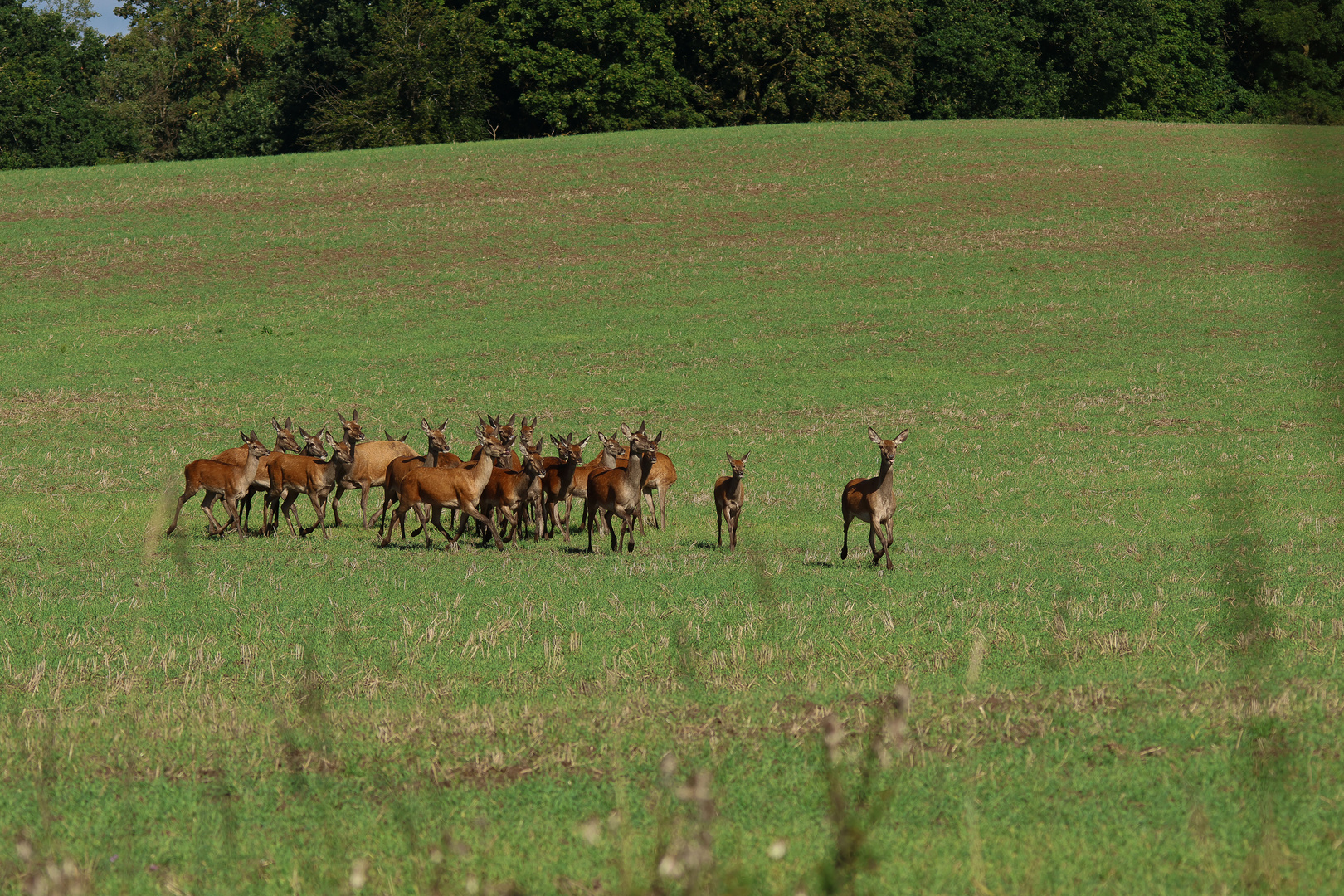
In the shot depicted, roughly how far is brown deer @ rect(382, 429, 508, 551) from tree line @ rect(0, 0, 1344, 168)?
61.0 metres

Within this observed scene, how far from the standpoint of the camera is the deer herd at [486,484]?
16891 mm

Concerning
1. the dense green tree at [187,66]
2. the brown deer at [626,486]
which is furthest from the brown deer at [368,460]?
the dense green tree at [187,66]

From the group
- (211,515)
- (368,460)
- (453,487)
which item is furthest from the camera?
(368,460)

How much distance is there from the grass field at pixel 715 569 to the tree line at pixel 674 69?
85.8ft

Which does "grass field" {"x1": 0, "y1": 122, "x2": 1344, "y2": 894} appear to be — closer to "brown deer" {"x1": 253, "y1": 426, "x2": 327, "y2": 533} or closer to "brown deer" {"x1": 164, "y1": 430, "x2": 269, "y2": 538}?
"brown deer" {"x1": 164, "y1": 430, "x2": 269, "y2": 538}

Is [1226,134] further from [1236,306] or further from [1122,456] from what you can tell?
[1122,456]

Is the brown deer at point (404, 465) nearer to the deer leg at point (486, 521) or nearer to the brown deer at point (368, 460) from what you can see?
the brown deer at point (368, 460)

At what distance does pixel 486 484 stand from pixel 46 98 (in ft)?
267

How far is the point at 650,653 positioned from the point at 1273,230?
140ft

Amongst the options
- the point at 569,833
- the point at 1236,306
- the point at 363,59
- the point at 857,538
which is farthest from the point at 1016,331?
the point at 363,59

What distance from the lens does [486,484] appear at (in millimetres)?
17453

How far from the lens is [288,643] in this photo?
10992 mm

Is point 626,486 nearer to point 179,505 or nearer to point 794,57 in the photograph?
point 179,505

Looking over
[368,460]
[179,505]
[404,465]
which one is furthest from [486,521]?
[179,505]
